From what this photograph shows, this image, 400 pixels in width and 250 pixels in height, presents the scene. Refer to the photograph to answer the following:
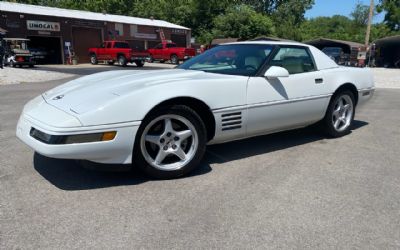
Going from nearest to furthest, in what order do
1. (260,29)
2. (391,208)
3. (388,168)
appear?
(391,208), (388,168), (260,29)

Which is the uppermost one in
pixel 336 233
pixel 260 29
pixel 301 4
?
pixel 301 4

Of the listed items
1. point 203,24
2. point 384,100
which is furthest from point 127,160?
point 203,24

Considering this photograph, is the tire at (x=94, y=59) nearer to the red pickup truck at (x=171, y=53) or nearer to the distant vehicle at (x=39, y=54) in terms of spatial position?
the distant vehicle at (x=39, y=54)

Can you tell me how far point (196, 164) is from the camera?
346 cm

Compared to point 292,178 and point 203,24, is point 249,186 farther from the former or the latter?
point 203,24

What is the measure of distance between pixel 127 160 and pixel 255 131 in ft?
4.85

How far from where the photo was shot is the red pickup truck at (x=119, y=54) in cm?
2436

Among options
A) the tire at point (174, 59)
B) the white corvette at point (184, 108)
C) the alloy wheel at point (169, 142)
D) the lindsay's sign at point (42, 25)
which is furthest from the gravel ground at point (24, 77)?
the tire at point (174, 59)

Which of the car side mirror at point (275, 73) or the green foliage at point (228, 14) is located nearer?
the car side mirror at point (275, 73)

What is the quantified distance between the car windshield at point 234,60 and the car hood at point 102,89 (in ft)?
1.10

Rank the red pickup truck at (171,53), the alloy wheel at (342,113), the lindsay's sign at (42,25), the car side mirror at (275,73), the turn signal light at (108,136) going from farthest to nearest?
the red pickup truck at (171,53), the lindsay's sign at (42,25), the alloy wheel at (342,113), the car side mirror at (275,73), the turn signal light at (108,136)

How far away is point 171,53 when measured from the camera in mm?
29297

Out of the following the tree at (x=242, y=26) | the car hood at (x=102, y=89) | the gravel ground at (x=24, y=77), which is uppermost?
the tree at (x=242, y=26)

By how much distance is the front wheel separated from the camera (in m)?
4.75
